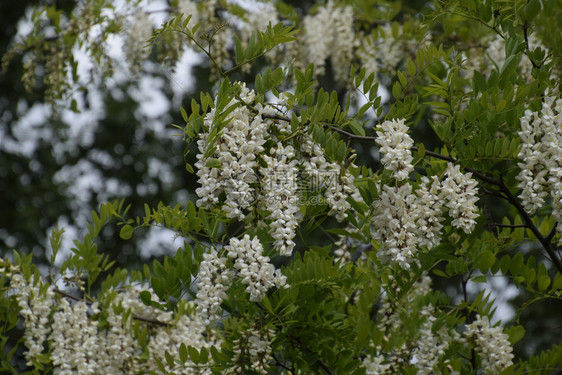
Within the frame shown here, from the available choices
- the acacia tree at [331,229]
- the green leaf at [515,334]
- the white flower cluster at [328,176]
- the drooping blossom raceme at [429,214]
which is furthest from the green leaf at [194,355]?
the green leaf at [515,334]

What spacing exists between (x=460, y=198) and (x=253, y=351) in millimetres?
739

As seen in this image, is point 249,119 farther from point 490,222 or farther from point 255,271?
point 490,222

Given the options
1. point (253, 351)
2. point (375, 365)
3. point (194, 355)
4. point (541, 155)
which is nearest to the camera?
point (541, 155)

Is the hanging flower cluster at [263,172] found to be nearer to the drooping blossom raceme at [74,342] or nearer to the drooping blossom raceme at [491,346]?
the drooping blossom raceme at [491,346]

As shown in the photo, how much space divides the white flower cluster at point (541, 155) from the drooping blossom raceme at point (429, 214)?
22 centimetres

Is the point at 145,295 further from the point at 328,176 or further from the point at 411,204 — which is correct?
the point at 411,204

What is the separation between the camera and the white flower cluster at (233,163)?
5.70 ft

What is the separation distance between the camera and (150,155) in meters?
7.37

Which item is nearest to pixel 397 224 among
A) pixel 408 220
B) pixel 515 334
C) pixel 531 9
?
pixel 408 220

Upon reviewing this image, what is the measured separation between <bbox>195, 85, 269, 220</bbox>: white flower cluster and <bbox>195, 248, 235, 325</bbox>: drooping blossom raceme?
147mm

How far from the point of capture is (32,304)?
267 cm

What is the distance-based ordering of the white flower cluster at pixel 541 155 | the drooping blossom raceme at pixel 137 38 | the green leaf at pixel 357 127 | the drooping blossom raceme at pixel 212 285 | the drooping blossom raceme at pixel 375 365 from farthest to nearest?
the drooping blossom raceme at pixel 137 38
the drooping blossom raceme at pixel 375 365
the green leaf at pixel 357 127
the drooping blossom raceme at pixel 212 285
the white flower cluster at pixel 541 155

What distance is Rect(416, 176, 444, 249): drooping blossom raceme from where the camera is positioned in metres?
1.74

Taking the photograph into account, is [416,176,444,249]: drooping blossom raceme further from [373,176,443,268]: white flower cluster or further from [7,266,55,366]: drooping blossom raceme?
[7,266,55,366]: drooping blossom raceme
